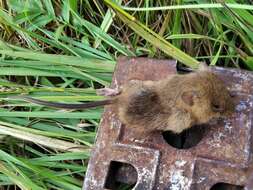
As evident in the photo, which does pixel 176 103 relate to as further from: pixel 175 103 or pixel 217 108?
pixel 217 108

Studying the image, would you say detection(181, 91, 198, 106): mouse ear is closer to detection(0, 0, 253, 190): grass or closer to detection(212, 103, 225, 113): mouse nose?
detection(212, 103, 225, 113): mouse nose

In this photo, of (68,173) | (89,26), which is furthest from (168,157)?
(89,26)

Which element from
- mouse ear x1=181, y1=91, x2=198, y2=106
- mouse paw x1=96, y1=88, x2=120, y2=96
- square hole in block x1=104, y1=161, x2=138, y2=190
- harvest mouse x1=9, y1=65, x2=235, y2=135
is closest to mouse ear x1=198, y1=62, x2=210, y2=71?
harvest mouse x1=9, y1=65, x2=235, y2=135

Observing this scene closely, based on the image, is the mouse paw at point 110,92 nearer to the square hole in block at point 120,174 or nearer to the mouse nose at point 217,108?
the square hole in block at point 120,174

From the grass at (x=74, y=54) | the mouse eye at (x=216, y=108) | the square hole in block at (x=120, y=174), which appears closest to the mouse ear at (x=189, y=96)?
the mouse eye at (x=216, y=108)

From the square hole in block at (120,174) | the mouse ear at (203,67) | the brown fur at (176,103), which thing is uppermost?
the mouse ear at (203,67)

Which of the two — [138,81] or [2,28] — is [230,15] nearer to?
[138,81]

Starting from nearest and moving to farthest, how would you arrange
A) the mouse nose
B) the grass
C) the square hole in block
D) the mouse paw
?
the mouse nose < the square hole in block < the mouse paw < the grass
